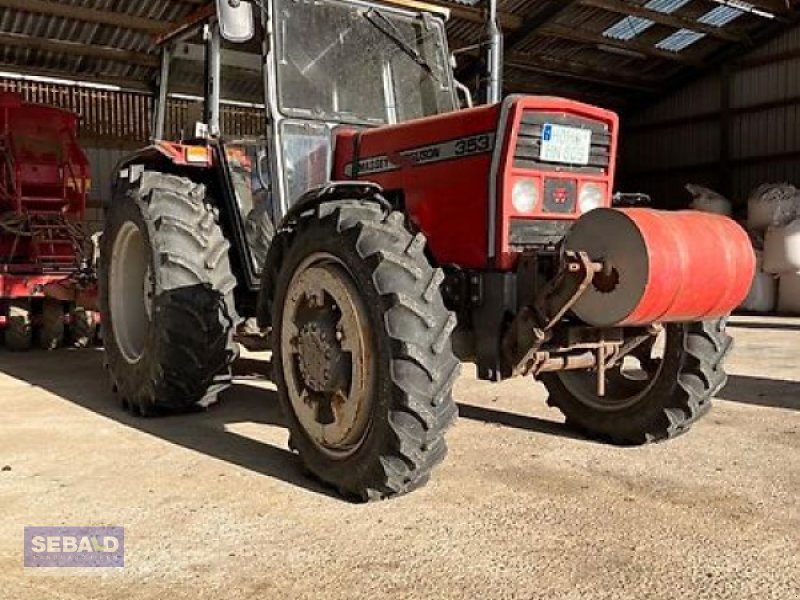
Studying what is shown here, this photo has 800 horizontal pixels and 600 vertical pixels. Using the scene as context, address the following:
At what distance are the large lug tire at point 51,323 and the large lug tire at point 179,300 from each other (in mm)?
3415

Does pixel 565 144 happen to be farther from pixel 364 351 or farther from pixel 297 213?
pixel 364 351

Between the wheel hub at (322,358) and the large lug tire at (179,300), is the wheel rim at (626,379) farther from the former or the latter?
the large lug tire at (179,300)

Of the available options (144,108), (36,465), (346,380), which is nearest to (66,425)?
(36,465)

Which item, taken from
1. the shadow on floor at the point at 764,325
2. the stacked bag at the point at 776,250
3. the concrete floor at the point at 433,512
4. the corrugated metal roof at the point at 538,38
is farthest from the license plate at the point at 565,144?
the stacked bag at the point at 776,250

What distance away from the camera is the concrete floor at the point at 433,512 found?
271 cm

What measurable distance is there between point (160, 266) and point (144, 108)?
12.4m

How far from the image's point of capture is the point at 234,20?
14.1ft

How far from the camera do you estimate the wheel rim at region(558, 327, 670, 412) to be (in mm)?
4328

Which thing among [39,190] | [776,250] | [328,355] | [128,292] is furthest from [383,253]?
[776,250]

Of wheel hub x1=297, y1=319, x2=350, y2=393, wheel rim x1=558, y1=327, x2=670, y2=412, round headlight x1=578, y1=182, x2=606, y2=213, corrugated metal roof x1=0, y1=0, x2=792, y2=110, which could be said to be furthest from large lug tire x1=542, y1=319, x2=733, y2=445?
corrugated metal roof x1=0, y1=0, x2=792, y2=110

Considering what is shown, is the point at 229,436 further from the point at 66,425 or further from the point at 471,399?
the point at 471,399

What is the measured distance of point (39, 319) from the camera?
8.37 metres

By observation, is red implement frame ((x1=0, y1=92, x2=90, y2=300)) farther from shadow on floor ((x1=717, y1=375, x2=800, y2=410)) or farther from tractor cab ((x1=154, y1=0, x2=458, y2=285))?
shadow on floor ((x1=717, y1=375, x2=800, y2=410))

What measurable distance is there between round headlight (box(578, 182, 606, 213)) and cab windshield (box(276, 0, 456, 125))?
121 cm
